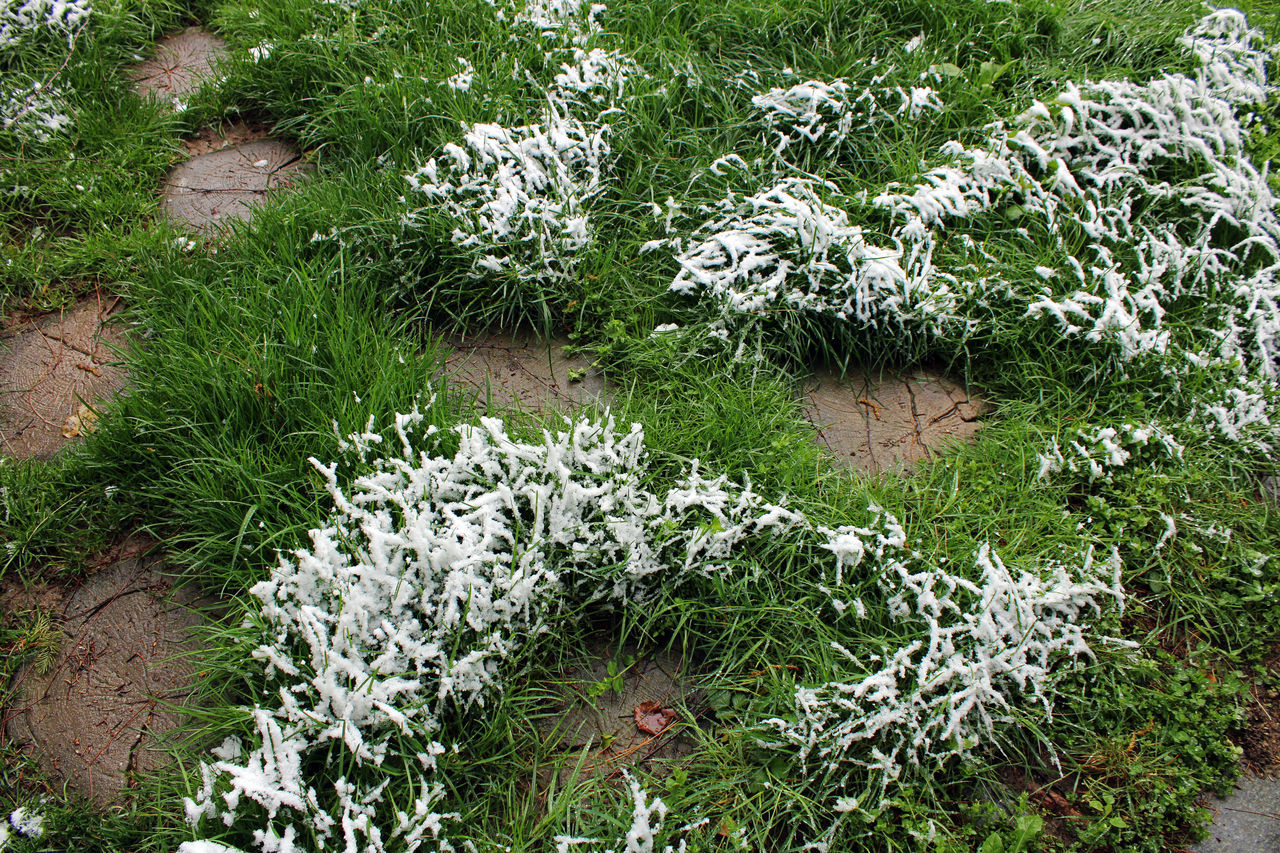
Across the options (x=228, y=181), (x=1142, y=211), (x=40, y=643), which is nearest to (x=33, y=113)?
(x=228, y=181)

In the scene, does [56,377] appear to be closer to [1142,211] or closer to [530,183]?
[530,183]

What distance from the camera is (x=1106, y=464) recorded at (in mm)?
2500

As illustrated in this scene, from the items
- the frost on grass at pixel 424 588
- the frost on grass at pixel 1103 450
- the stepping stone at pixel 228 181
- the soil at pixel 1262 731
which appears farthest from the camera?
the stepping stone at pixel 228 181

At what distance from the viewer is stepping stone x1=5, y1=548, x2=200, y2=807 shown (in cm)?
193

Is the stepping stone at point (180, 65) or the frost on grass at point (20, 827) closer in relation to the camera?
the frost on grass at point (20, 827)

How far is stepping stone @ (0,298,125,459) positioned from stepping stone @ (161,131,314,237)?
0.52 m

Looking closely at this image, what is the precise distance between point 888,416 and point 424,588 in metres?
1.67

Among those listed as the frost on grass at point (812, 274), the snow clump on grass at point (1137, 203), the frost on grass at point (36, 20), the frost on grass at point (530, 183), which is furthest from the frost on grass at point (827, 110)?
the frost on grass at point (36, 20)

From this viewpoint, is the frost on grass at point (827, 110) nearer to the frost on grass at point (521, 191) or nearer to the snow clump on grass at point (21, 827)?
the frost on grass at point (521, 191)

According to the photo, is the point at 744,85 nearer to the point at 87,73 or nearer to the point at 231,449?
the point at 231,449

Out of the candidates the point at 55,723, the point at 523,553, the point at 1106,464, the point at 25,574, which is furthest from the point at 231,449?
the point at 1106,464

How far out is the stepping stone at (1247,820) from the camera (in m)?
1.89

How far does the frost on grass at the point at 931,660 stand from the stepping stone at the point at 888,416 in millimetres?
420

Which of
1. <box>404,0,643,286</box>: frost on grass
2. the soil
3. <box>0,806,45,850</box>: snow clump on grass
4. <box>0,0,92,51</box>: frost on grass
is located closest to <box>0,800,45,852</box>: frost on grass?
<box>0,806,45,850</box>: snow clump on grass
